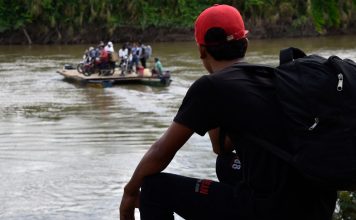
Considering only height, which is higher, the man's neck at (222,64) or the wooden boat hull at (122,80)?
the man's neck at (222,64)

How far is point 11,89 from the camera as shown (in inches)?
1072

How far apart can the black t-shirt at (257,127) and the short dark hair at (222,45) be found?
7.6 inches

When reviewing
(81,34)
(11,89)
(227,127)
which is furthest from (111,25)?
(227,127)

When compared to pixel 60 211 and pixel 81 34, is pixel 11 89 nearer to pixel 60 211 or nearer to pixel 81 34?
pixel 60 211

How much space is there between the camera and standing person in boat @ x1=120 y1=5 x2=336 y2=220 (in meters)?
2.30

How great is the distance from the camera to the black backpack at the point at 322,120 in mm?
2152

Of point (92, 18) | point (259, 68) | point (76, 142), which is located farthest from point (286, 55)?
point (92, 18)

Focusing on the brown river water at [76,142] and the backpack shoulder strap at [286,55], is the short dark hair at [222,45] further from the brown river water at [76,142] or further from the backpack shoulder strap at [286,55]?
the brown river water at [76,142]

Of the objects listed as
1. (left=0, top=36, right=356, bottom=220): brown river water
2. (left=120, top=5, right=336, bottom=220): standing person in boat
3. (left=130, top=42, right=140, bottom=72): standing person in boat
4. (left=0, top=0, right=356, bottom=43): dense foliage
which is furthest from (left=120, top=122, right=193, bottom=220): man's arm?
(left=0, top=0, right=356, bottom=43): dense foliage

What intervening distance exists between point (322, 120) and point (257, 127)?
0.23 metres

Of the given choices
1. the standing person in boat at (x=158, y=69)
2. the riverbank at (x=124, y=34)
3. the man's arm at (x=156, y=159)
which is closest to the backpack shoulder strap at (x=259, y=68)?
the man's arm at (x=156, y=159)

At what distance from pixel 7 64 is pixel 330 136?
38257 mm

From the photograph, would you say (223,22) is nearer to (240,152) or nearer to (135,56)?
(240,152)

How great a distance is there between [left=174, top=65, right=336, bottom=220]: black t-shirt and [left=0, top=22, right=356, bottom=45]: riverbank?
54020 millimetres
